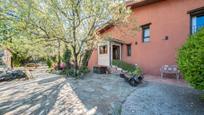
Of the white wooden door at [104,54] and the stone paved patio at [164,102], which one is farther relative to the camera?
the white wooden door at [104,54]

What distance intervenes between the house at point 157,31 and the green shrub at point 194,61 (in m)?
4.66

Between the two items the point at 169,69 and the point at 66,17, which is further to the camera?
the point at 169,69

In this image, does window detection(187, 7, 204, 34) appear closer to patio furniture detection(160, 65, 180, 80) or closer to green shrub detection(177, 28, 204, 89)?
patio furniture detection(160, 65, 180, 80)

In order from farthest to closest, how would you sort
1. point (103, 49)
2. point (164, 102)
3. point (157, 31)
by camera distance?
point (103, 49)
point (157, 31)
point (164, 102)

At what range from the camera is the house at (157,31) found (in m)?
9.57

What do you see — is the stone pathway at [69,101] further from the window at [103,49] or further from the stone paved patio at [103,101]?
the window at [103,49]

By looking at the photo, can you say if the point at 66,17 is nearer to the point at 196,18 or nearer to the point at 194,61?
the point at 194,61

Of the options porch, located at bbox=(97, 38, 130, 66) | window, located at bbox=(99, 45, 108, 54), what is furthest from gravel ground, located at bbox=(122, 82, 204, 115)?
window, located at bbox=(99, 45, 108, 54)

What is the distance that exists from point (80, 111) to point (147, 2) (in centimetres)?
994

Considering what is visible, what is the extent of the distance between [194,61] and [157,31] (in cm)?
667

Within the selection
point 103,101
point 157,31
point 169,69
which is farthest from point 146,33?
point 103,101

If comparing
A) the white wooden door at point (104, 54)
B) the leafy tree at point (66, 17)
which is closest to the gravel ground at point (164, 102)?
the leafy tree at point (66, 17)

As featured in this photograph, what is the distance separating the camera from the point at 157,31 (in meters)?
11.3


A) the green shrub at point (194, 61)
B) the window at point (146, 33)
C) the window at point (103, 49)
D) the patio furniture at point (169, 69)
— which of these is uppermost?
the window at point (146, 33)
